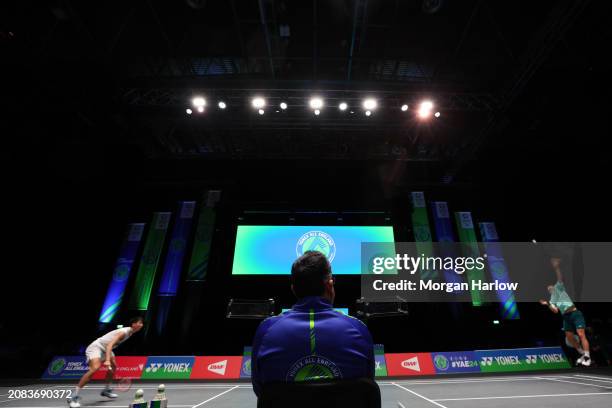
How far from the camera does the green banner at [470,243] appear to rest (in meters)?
10.1

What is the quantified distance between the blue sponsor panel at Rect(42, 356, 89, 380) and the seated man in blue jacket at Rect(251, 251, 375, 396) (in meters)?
9.93

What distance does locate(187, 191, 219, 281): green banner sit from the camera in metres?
10.7

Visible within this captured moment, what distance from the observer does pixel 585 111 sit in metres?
7.59

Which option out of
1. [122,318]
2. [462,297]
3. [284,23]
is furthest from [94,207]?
[462,297]

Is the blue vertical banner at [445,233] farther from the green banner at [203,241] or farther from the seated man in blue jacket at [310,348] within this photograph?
the seated man in blue jacket at [310,348]

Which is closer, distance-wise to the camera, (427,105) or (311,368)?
(311,368)

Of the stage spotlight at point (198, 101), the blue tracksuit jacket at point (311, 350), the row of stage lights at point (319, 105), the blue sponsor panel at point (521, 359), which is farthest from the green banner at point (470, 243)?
the blue tracksuit jacket at point (311, 350)

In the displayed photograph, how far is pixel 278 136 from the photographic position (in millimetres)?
10188

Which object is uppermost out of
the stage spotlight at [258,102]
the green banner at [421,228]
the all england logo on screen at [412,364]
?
the stage spotlight at [258,102]

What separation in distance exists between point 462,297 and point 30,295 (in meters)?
13.0

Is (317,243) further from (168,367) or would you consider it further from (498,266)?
(498,266)

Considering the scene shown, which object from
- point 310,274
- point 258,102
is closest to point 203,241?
point 258,102

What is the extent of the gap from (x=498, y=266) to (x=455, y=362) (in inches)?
140

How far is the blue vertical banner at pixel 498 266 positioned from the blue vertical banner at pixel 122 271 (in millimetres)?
11940
